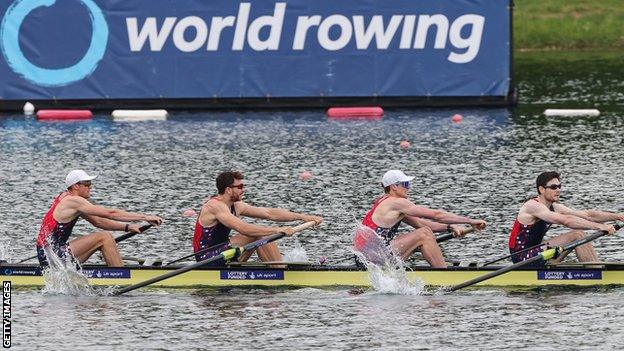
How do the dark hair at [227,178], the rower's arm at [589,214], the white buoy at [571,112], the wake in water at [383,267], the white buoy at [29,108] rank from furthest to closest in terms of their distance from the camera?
1. the white buoy at [29,108]
2. the white buoy at [571,112]
3. the dark hair at [227,178]
4. the rower's arm at [589,214]
5. the wake in water at [383,267]

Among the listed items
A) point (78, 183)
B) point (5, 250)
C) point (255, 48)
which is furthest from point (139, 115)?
point (78, 183)

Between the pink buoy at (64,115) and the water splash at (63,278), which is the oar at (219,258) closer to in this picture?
the water splash at (63,278)

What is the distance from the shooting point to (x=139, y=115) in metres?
55.5

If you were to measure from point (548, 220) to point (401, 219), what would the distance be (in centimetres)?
268

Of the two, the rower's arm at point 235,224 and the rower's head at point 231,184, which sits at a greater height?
the rower's head at point 231,184

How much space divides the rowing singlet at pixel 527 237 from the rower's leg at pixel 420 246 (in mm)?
1459

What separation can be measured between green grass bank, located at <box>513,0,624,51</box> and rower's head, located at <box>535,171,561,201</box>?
1938 inches

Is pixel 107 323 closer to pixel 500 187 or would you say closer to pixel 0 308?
pixel 0 308

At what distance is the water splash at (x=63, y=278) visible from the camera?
2870 centimetres

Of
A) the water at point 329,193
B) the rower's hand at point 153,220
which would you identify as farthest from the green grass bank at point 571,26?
the rower's hand at point 153,220

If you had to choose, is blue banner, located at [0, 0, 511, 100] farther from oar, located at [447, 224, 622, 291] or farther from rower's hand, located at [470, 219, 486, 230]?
oar, located at [447, 224, 622, 291]

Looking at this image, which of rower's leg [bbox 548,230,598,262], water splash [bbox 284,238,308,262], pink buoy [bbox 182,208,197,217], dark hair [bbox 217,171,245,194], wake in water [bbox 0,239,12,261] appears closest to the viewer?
rower's leg [bbox 548,230,598,262]

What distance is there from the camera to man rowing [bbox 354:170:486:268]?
28562 mm

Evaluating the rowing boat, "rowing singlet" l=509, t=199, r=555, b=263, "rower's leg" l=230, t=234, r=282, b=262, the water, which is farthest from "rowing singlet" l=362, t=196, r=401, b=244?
"rowing singlet" l=509, t=199, r=555, b=263
